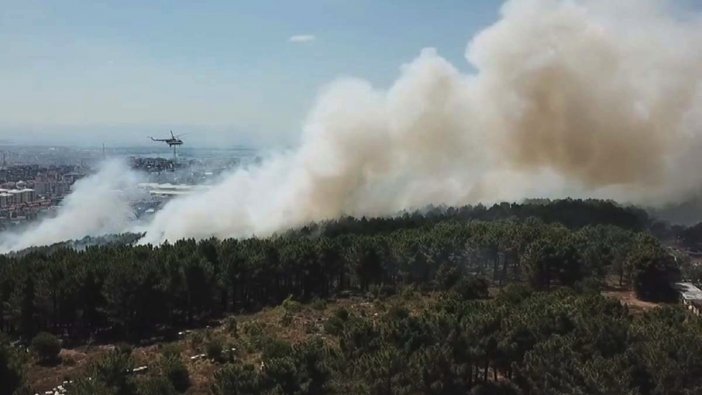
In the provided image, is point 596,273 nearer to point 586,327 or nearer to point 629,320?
point 629,320

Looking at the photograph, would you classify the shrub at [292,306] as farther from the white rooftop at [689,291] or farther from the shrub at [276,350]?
the white rooftop at [689,291]

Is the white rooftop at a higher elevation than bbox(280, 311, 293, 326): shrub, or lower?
higher

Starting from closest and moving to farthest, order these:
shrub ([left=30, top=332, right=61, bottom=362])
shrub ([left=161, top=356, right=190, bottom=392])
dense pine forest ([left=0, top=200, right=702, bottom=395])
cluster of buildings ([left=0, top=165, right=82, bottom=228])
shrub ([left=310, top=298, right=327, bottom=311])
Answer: dense pine forest ([left=0, top=200, right=702, bottom=395])
shrub ([left=161, top=356, right=190, bottom=392])
shrub ([left=30, top=332, right=61, bottom=362])
shrub ([left=310, top=298, right=327, bottom=311])
cluster of buildings ([left=0, top=165, right=82, bottom=228])

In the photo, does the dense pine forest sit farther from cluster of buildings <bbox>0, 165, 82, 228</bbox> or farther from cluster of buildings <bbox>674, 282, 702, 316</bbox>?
cluster of buildings <bbox>0, 165, 82, 228</bbox>

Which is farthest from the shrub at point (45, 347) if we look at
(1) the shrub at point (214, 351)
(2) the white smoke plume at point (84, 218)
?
(2) the white smoke plume at point (84, 218)

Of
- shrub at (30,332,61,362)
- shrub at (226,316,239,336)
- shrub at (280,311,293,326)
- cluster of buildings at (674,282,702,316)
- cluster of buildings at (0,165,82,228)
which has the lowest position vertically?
shrub at (30,332,61,362)

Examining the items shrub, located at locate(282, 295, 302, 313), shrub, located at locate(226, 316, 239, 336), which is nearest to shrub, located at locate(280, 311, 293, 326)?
shrub, located at locate(282, 295, 302, 313)

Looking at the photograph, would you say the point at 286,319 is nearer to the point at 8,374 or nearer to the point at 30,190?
the point at 8,374
